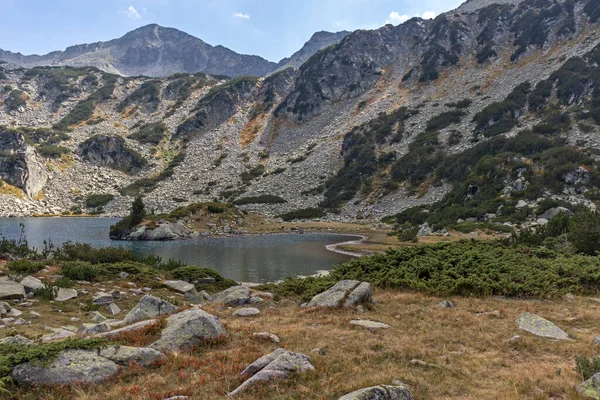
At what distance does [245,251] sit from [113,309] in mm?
30875

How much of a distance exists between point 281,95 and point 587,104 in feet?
415

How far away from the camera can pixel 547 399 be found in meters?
6.20

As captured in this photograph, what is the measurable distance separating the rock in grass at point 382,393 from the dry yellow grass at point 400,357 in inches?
18.0

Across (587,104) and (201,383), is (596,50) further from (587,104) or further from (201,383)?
(201,383)

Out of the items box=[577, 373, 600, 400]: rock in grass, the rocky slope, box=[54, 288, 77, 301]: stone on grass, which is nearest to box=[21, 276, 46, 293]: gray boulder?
box=[54, 288, 77, 301]: stone on grass

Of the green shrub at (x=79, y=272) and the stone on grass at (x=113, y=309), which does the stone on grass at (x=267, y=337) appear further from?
the green shrub at (x=79, y=272)

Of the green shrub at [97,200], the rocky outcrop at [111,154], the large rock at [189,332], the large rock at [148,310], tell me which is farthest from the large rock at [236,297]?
the rocky outcrop at [111,154]

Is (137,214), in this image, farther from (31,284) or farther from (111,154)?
(111,154)

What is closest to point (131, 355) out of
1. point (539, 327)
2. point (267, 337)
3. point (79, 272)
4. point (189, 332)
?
point (189, 332)

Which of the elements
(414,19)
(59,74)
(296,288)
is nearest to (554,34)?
(414,19)

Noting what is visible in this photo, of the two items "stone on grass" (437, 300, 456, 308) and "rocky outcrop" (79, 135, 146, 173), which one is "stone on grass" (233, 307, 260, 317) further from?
"rocky outcrop" (79, 135, 146, 173)

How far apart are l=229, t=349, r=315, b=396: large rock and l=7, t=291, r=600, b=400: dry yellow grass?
21 cm

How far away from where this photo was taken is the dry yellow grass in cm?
647

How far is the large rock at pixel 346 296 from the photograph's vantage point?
13250 millimetres
